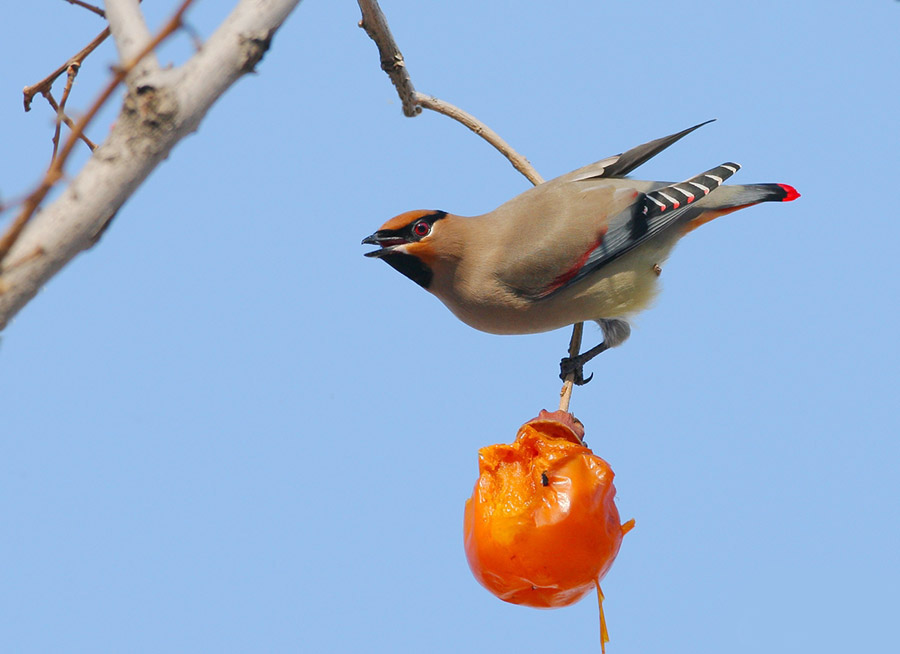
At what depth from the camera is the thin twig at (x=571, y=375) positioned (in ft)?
12.9

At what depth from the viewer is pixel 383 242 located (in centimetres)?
414

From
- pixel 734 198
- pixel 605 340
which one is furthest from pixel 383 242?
pixel 734 198

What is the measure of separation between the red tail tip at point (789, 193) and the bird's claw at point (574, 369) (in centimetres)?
147

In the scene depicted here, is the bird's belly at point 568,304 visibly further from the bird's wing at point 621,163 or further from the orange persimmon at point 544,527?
the orange persimmon at point 544,527

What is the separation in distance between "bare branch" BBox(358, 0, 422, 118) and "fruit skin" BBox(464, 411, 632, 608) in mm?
1821

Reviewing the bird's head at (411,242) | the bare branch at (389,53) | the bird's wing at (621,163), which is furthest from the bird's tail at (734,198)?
the bare branch at (389,53)

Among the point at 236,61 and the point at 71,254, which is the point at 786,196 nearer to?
the point at 236,61

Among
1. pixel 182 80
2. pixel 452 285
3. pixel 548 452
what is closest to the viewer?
pixel 182 80

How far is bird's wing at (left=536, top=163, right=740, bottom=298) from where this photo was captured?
4.40 m

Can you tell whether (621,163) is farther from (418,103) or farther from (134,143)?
(134,143)

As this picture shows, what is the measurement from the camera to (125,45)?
1.93 m

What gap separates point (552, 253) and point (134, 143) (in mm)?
2816

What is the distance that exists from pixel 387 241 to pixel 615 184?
1.29m

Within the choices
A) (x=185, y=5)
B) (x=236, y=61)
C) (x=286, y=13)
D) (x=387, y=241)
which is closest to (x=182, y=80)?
(x=236, y=61)
